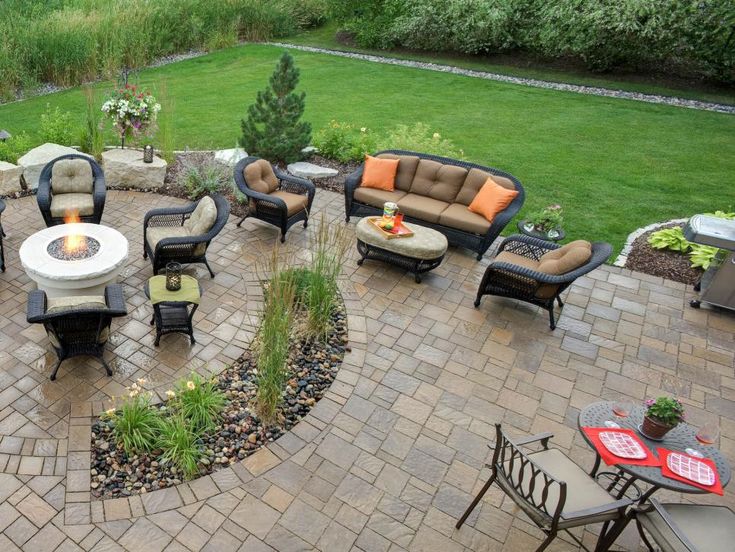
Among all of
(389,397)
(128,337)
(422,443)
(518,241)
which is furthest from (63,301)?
(518,241)

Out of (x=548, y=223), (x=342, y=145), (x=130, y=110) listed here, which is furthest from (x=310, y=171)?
(x=548, y=223)

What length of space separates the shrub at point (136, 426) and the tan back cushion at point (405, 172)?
4670 millimetres

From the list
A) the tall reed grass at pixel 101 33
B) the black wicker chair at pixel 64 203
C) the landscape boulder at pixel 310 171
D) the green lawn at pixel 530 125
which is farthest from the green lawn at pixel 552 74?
the black wicker chair at pixel 64 203

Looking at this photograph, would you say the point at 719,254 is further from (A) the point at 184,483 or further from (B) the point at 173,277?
(A) the point at 184,483

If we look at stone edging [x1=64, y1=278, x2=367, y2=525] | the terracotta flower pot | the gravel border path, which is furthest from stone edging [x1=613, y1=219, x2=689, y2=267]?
the gravel border path

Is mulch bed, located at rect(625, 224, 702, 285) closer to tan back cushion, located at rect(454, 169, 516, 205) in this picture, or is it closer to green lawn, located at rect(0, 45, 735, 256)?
green lawn, located at rect(0, 45, 735, 256)

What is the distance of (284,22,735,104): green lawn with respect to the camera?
1495 cm

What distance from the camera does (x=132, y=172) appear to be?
7973 mm

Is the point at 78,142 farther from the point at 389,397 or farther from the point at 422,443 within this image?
the point at 422,443

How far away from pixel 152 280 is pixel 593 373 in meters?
4.58

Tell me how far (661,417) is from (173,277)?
4.31 m

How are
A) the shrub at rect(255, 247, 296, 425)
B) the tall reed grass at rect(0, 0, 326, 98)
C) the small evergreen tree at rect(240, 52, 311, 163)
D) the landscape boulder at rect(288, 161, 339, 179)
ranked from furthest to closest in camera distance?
1. the tall reed grass at rect(0, 0, 326, 98)
2. the landscape boulder at rect(288, 161, 339, 179)
3. the small evergreen tree at rect(240, 52, 311, 163)
4. the shrub at rect(255, 247, 296, 425)

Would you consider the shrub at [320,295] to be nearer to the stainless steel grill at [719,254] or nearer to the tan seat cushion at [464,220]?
the tan seat cushion at [464,220]

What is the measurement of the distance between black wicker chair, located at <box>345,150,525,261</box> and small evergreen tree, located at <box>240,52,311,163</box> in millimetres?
1842
